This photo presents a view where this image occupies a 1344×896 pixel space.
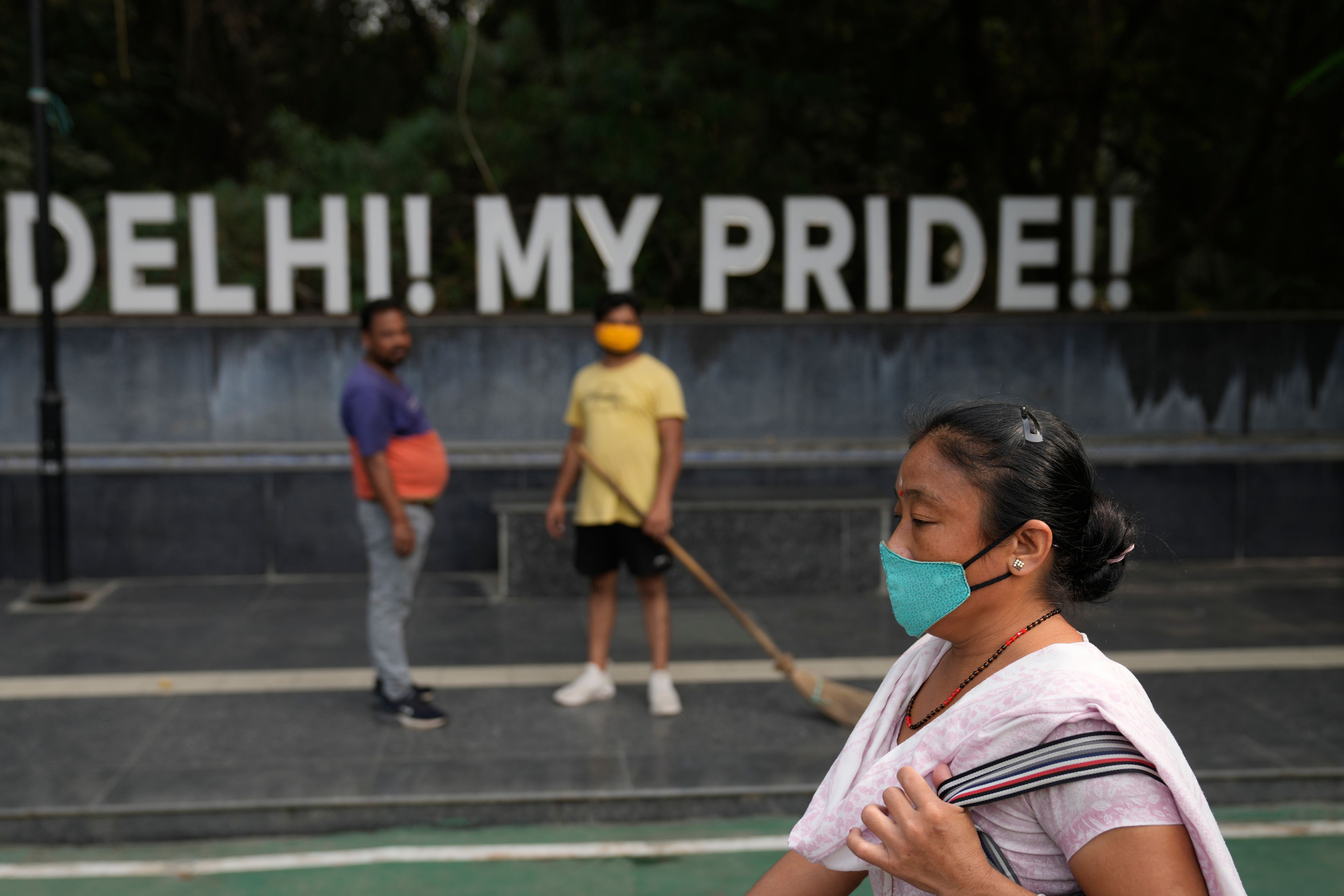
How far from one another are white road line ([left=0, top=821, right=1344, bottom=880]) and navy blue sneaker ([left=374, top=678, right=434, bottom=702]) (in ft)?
4.06

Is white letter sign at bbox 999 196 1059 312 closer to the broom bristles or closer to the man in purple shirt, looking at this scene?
the broom bristles

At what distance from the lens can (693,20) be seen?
39.8 feet

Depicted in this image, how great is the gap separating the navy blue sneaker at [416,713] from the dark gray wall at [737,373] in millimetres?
3839

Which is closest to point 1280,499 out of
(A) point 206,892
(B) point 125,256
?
(A) point 206,892

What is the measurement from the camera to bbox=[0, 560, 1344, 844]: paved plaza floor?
15.5 feet

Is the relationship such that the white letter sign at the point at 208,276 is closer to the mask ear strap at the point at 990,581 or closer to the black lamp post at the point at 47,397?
the black lamp post at the point at 47,397

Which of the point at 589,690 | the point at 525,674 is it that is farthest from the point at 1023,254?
the point at 589,690

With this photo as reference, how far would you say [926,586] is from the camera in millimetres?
1724

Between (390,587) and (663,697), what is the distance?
1.36 m

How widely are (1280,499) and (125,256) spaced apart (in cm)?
887

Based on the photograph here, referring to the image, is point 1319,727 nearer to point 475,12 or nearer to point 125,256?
point 125,256

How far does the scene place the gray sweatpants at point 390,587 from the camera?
5.47m

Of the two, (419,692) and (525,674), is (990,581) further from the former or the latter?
(525,674)

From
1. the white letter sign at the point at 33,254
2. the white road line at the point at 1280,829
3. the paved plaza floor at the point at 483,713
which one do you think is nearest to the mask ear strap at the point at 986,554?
the paved plaza floor at the point at 483,713
